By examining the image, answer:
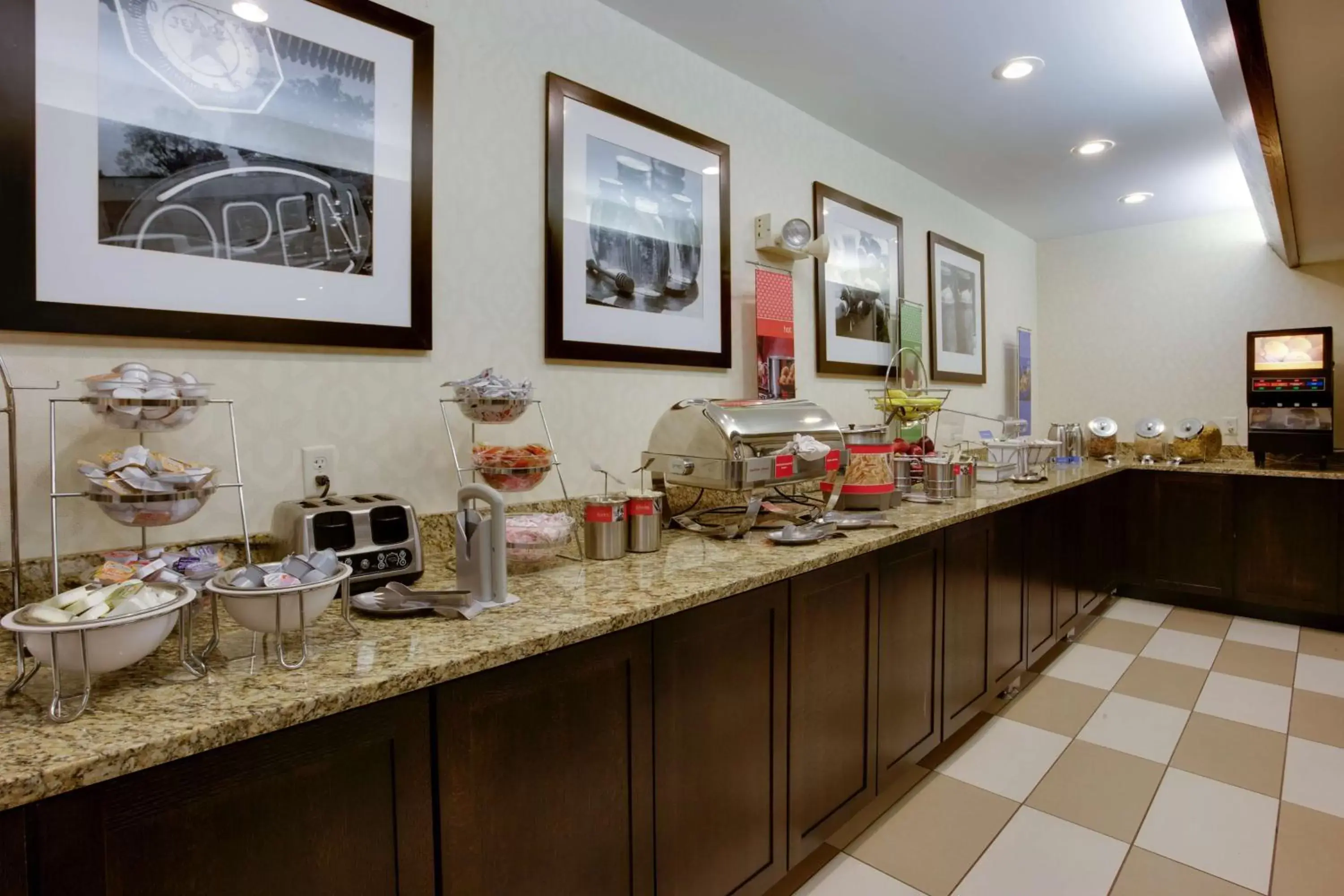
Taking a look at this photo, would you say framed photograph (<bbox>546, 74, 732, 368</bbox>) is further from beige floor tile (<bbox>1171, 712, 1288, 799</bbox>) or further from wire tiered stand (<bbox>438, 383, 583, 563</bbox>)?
beige floor tile (<bbox>1171, 712, 1288, 799</bbox>)

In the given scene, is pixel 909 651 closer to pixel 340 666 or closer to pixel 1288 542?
pixel 340 666

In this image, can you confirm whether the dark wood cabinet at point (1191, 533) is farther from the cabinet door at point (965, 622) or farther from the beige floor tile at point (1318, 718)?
the cabinet door at point (965, 622)

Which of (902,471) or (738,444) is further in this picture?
(902,471)

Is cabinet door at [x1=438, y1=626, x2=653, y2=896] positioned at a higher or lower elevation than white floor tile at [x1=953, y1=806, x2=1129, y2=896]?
higher

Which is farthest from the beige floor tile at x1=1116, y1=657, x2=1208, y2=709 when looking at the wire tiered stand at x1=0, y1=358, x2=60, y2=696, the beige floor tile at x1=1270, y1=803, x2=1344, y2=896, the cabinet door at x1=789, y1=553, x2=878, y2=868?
the wire tiered stand at x1=0, y1=358, x2=60, y2=696

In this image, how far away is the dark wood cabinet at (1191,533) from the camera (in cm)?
388

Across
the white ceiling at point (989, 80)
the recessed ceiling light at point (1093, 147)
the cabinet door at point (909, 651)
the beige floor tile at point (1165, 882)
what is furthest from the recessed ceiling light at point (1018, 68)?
the beige floor tile at point (1165, 882)

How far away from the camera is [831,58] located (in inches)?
95.3

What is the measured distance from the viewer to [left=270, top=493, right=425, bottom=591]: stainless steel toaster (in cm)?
125

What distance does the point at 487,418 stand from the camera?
1596 mm

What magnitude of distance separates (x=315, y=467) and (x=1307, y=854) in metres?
2.70

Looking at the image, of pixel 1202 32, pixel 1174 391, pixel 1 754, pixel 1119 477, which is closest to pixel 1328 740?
pixel 1119 477

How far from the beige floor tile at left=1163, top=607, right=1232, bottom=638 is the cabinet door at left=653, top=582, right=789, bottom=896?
3.27 m

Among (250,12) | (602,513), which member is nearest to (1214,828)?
(602,513)
